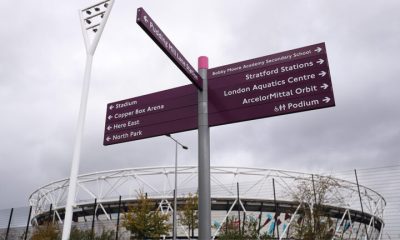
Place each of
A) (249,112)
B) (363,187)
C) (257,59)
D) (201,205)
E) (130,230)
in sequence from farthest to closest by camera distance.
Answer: (363,187)
(130,230)
(257,59)
(249,112)
(201,205)

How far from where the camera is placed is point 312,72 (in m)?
6.66

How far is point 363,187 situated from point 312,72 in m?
54.4

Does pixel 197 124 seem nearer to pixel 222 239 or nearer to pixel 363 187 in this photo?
pixel 222 239

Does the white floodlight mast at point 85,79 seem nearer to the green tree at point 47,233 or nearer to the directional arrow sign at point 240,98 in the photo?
the directional arrow sign at point 240,98

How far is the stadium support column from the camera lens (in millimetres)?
6175

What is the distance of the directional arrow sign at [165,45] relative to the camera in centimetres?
565

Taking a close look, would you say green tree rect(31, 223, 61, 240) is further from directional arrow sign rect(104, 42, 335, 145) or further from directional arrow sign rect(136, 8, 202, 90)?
directional arrow sign rect(136, 8, 202, 90)

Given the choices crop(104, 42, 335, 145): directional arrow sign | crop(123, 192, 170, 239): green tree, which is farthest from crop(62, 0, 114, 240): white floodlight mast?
crop(123, 192, 170, 239): green tree

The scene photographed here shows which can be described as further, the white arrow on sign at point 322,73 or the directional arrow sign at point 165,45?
the white arrow on sign at point 322,73

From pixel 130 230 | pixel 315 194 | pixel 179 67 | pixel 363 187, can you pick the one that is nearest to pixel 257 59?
pixel 179 67

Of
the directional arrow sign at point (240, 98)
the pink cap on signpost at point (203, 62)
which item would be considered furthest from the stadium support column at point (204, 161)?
the directional arrow sign at point (240, 98)

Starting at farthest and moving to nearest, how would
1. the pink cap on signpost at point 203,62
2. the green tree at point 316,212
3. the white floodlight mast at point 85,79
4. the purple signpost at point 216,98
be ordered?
the green tree at point 316,212, the white floodlight mast at point 85,79, the pink cap on signpost at point 203,62, the purple signpost at point 216,98

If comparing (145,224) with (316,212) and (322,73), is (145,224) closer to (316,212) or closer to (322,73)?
(316,212)

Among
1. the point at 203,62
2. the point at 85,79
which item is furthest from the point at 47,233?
the point at 203,62
